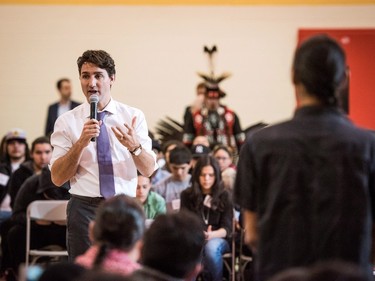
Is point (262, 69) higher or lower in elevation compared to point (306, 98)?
higher

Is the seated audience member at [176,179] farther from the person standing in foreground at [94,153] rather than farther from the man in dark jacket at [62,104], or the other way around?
the man in dark jacket at [62,104]

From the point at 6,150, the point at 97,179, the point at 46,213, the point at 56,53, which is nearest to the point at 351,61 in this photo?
the point at 56,53

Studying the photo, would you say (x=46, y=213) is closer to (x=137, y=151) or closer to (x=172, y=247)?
(x=137, y=151)

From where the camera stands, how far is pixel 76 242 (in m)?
3.91

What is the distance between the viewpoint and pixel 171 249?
2350mm

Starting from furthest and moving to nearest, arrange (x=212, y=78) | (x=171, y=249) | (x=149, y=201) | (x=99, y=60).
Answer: (x=212, y=78) → (x=149, y=201) → (x=99, y=60) → (x=171, y=249)

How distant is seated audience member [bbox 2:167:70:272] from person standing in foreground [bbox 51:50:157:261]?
2.61 m

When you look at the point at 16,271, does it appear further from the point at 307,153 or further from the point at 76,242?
the point at 307,153

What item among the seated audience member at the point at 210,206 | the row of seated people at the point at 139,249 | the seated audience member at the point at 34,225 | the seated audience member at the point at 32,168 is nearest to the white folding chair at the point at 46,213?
the seated audience member at the point at 34,225

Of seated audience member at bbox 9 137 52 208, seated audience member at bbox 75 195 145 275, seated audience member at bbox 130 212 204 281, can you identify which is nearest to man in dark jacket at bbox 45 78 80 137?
seated audience member at bbox 9 137 52 208

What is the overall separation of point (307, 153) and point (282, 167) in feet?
0.27

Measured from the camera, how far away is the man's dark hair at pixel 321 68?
2387 millimetres

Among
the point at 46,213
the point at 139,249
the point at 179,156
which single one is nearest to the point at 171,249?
the point at 139,249

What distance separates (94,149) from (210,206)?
2729mm
